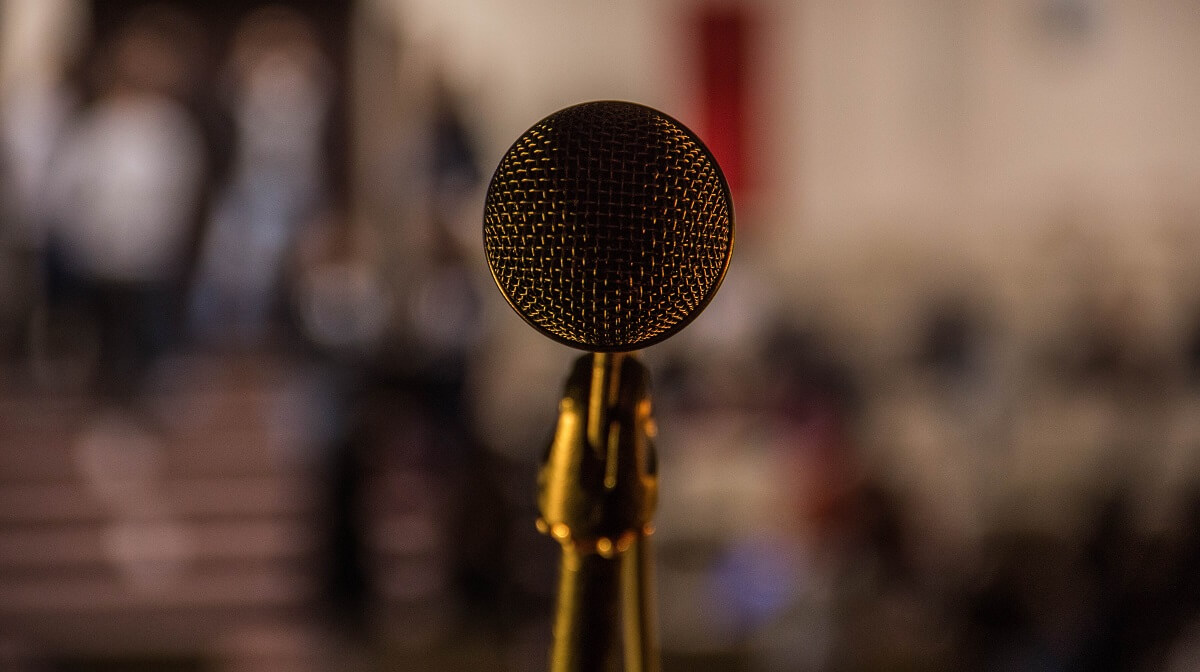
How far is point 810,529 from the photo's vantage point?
207 inches

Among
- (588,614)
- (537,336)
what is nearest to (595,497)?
(588,614)

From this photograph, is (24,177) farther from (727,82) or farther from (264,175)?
(727,82)

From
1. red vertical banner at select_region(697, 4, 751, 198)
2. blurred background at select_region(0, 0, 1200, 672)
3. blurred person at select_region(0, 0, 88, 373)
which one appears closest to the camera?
blurred background at select_region(0, 0, 1200, 672)

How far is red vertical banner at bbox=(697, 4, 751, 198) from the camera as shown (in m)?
7.47

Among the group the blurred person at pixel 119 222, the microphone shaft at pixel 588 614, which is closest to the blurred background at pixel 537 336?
the blurred person at pixel 119 222

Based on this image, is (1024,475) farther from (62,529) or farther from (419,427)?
(62,529)

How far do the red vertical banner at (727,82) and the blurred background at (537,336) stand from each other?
0.09ft

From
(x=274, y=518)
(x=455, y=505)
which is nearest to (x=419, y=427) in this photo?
(x=455, y=505)

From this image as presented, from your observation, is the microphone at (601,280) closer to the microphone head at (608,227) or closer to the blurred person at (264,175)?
the microphone head at (608,227)

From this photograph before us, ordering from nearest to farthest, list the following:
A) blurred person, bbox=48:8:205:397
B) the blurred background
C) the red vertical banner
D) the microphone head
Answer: the microphone head → the blurred background → blurred person, bbox=48:8:205:397 → the red vertical banner

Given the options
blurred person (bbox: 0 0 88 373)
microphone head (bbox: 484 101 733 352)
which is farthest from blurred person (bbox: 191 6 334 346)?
microphone head (bbox: 484 101 733 352)

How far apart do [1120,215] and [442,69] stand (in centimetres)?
514

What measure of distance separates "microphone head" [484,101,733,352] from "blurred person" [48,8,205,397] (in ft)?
20.0

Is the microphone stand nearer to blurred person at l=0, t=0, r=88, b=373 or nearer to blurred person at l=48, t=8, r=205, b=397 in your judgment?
blurred person at l=48, t=8, r=205, b=397
